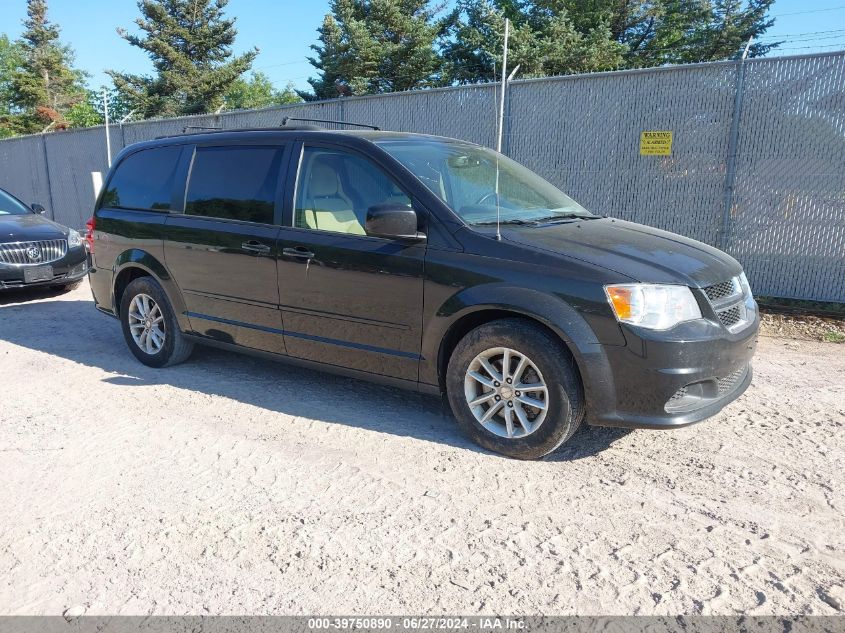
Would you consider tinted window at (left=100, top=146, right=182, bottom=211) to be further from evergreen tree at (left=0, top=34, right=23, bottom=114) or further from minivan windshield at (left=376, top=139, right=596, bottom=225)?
evergreen tree at (left=0, top=34, right=23, bottom=114)

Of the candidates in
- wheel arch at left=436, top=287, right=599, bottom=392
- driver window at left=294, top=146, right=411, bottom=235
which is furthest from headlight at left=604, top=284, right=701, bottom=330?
driver window at left=294, top=146, right=411, bottom=235

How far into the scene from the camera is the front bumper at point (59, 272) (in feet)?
27.3

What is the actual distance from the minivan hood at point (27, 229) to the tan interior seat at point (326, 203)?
5759 mm

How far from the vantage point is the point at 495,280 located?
12.4 feet

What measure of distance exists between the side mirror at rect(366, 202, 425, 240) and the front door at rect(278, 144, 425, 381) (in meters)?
0.13

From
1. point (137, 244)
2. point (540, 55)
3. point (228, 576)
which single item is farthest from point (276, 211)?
point (540, 55)

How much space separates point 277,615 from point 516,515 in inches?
48.3

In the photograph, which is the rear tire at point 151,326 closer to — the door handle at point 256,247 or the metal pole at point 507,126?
the door handle at point 256,247

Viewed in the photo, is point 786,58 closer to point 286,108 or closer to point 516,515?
point 516,515

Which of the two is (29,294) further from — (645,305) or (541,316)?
(645,305)

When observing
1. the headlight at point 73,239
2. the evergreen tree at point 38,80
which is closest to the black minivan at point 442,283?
the headlight at point 73,239

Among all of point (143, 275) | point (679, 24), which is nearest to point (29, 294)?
point (143, 275)

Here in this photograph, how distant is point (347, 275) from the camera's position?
4.36m

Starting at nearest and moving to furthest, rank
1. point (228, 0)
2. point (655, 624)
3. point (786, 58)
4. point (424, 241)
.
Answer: point (655, 624)
point (424, 241)
point (786, 58)
point (228, 0)
